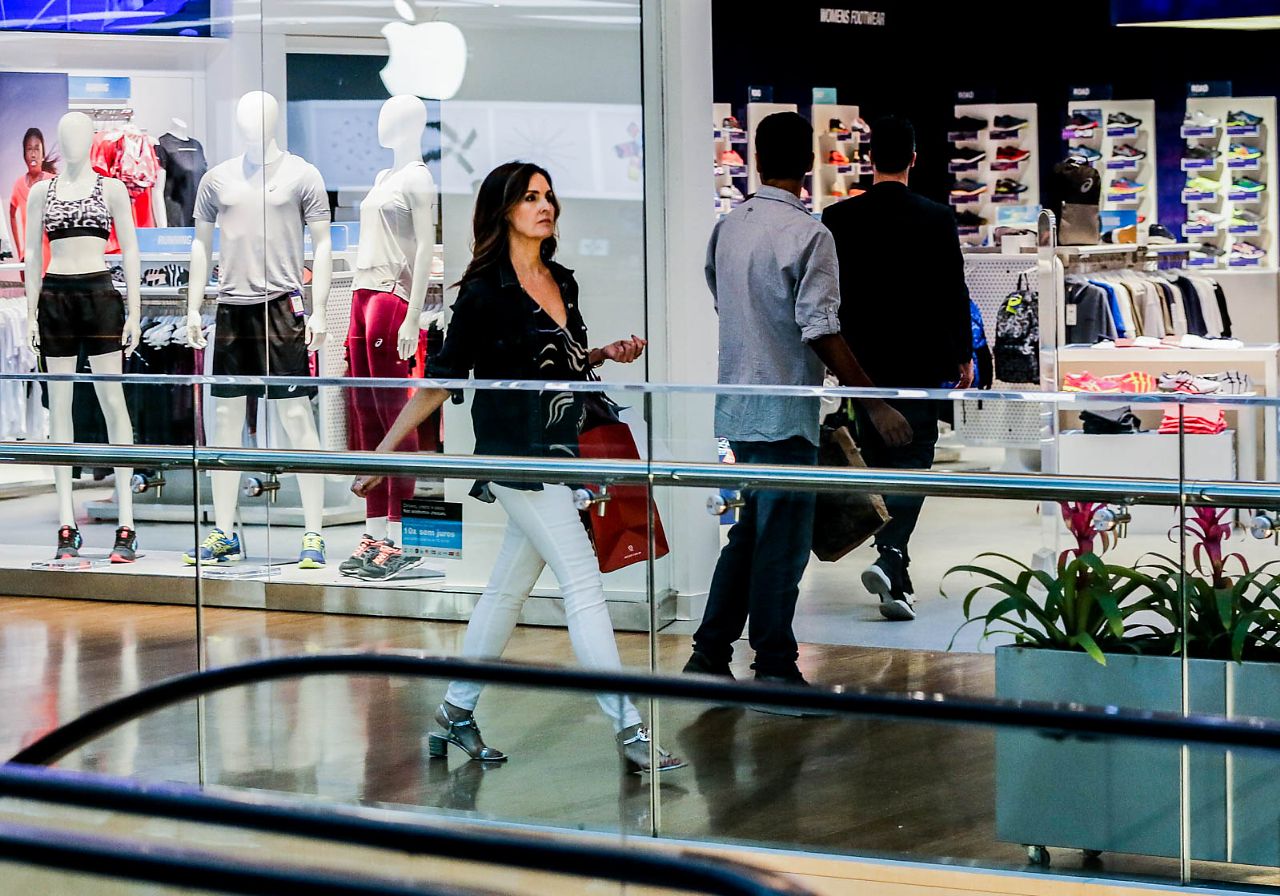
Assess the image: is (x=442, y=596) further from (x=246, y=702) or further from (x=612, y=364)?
(x=612, y=364)

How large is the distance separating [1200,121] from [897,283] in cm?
884

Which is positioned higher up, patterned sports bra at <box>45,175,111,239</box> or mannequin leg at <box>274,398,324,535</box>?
patterned sports bra at <box>45,175,111,239</box>

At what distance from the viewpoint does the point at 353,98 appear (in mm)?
6559

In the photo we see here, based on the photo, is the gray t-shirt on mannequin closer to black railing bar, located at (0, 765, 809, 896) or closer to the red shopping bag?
the red shopping bag

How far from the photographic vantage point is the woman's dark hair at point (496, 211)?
436 centimetres

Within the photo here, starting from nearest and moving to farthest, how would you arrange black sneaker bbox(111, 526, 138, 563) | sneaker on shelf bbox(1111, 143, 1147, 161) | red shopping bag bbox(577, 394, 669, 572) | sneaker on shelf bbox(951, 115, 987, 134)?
red shopping bag bbox(577, 394, 669, 572)
black sneaker bbox(111, 526, 138, 563)
sneaker on shelf bbox(1111, 143, 1147, 161)
sneaker on shelf bbox(951, 115, 987, 134)

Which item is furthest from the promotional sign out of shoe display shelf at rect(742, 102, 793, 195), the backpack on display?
shoe display shelf at rect(742, 102, 793, 195)

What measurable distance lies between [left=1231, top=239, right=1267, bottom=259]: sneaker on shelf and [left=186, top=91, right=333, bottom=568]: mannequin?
27.5 ft

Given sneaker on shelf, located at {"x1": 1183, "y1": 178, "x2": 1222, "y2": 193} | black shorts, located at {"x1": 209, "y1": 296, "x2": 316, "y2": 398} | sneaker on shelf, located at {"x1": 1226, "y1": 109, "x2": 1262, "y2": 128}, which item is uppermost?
sneaker on shelf, located at {"x1": 1226, "y1": 109, "x2": 1262, "y2": 128}

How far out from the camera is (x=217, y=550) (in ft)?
14.4

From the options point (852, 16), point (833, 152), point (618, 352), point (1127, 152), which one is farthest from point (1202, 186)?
point (618, 352)

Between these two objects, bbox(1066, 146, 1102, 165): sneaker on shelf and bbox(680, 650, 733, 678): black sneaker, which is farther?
bbox(1066, 146, 1102, 165): sneaker on shelf

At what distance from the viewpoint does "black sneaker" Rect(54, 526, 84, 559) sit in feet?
15.5

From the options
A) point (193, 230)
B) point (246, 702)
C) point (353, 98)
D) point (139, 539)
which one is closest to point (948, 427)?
point (246, 702)
